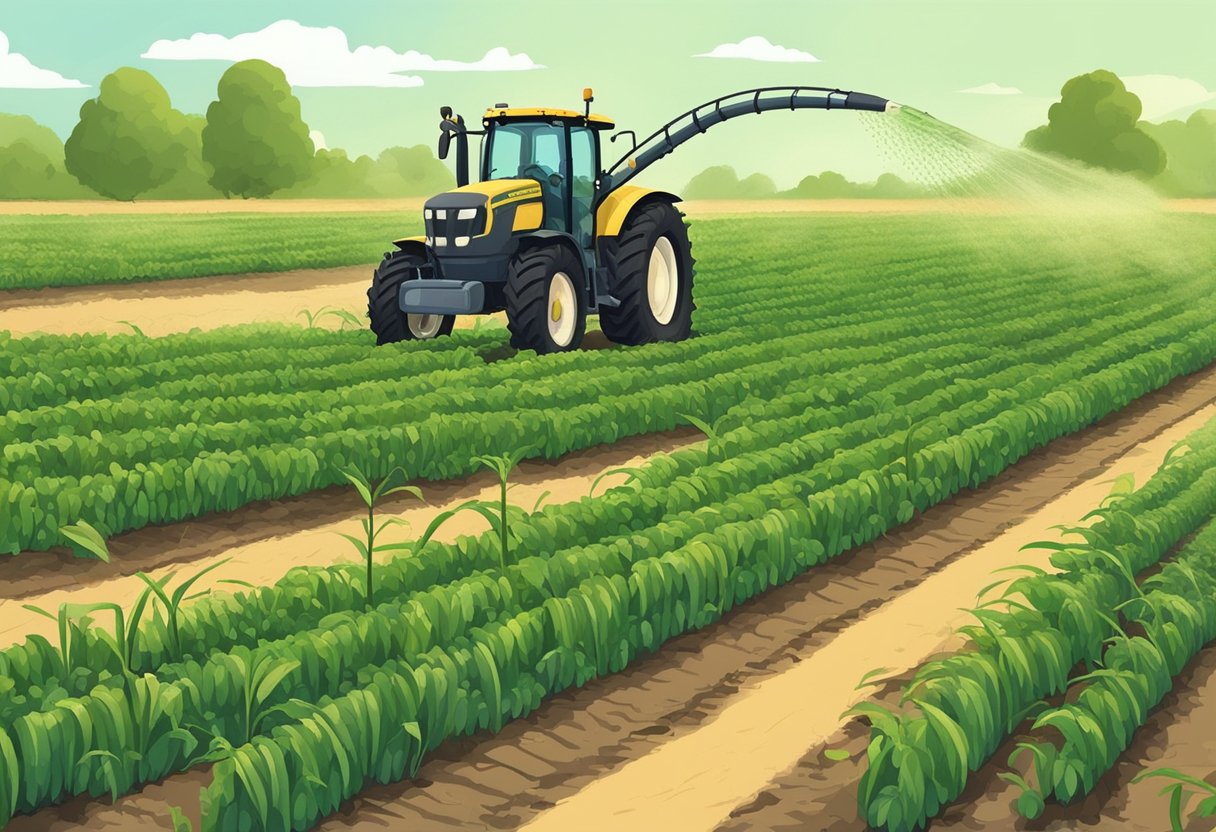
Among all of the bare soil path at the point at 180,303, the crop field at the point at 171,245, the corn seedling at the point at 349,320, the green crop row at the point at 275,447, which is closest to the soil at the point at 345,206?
the crop field at the point at 171,245

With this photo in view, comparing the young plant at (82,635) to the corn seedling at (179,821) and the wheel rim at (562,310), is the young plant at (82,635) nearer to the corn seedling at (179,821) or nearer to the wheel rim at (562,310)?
the corn seedling at (179,821)

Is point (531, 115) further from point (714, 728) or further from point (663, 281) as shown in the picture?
point (714, 728)

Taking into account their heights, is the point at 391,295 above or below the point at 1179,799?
above

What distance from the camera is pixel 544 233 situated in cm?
1220

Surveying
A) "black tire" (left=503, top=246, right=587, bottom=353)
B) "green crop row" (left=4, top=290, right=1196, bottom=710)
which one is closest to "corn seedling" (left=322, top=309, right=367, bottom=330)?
"black tire" (left=503, top=246, right=587, bottom=353)

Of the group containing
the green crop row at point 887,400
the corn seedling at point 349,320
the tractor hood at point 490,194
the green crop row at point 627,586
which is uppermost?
the tractor hood at point 490,194

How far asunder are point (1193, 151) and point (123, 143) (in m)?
49.8

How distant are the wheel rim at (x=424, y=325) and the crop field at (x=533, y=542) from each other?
Answer: 30 centimetres

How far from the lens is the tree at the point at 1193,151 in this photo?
63.8 meters

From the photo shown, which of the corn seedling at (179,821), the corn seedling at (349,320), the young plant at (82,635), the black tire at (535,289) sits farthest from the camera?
the corn seedling at (349,320)

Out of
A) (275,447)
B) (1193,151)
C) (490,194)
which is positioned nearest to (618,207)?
(490,194)

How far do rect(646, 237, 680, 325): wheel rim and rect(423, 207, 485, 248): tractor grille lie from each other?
7.32 feet

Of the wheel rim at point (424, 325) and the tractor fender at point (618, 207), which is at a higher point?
the tractor fender at point (618, 207)

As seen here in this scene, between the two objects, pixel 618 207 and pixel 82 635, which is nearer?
pixel 82 635
